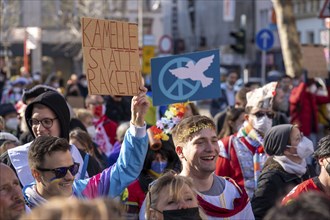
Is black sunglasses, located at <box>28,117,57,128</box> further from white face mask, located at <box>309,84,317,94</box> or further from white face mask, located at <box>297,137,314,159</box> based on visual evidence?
white face mask, located at <box>309,84,317,94</box>

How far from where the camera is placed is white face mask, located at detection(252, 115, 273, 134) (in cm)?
821

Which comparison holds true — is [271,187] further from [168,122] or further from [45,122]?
[45,122]

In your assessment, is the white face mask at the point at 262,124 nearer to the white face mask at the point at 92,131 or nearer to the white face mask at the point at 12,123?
the white face mask at the point at 92,131

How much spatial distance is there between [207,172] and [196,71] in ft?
6.97

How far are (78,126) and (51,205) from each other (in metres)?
6.84

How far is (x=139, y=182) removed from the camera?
24.2 ft

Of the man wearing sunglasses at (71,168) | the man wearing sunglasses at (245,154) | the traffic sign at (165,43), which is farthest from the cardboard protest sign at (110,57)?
the traffic sign at (165,43)

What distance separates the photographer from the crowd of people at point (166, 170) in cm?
383

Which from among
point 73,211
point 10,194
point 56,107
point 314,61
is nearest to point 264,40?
point 314,61

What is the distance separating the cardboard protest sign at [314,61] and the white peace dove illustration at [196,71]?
970cm

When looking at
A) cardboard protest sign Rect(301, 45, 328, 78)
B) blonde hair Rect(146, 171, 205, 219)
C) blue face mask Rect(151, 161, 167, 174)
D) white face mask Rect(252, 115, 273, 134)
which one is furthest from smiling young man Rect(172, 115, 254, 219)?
cardboard protest sign Rect(301, 45, 328, 78)

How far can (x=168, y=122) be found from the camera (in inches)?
295

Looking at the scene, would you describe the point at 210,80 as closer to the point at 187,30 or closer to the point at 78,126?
the point at 78,126

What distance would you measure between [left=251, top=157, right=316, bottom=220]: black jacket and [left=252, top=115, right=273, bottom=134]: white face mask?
4.55 feet
